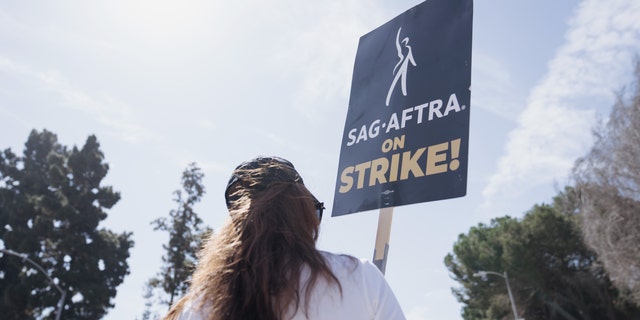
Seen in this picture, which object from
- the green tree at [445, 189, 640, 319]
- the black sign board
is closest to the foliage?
the green tree at [445, 189, 640, 319]

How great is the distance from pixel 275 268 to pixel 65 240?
29.1m

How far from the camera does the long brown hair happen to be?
1493 millimetres

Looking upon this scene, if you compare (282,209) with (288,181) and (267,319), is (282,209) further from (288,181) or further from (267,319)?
(267,319)

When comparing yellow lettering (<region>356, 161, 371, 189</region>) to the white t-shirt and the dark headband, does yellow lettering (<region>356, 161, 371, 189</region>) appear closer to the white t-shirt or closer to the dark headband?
the dark headband

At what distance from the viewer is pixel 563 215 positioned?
3203cm

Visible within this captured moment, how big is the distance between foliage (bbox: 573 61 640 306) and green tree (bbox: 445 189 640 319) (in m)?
6.99

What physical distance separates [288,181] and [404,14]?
2038mm

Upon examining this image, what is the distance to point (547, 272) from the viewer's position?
31688 millimetres

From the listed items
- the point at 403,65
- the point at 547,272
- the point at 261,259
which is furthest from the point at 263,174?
the point at 547,272

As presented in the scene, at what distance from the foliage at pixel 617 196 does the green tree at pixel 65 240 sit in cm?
2572

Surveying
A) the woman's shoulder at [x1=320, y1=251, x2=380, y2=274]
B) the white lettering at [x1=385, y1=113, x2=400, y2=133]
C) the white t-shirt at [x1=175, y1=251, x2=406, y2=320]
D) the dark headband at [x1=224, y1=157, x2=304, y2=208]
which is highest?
the white lettering at [x1=385, y1=113, x2=400, y2=133]

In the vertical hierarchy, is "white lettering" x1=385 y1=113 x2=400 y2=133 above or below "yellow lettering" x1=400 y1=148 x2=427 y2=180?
above

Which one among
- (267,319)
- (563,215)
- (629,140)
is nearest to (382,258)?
(267,319)

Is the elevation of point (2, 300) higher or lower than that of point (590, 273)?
lower
